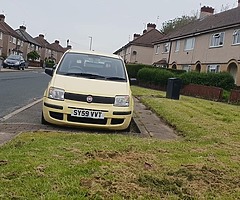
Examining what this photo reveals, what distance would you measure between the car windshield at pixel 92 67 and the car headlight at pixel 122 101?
31.8 inches

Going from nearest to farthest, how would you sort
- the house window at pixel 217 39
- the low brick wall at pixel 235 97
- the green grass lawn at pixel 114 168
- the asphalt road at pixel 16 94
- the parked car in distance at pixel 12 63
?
the green grass lawn at pixel 114 168 < the asphalt road at pixel 16 94 < the low brick wall at pixel 235 97 < the house window at pixel 217 39 < the parked car in distance at pixel 12 63

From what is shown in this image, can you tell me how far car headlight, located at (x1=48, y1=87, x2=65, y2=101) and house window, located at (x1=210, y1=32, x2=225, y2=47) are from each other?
25.1 m

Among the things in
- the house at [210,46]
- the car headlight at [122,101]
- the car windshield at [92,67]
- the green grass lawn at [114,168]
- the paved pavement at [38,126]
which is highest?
the house at [210,46]

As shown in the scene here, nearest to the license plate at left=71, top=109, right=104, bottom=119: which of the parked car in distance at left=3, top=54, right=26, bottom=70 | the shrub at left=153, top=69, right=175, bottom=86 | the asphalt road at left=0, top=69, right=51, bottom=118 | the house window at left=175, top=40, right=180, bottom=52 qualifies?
the asphalt road at left=0, top=69, right=51, bottom=118

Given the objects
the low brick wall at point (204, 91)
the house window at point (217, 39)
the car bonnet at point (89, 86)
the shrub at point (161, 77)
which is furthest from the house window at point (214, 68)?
the car bonnet at point (89, 86)

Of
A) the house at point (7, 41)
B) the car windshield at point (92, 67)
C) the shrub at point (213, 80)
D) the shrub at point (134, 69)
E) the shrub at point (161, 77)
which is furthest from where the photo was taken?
the house at point (7, 41)

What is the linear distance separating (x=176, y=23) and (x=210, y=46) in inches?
1613

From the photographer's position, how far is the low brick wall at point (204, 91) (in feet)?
67.9

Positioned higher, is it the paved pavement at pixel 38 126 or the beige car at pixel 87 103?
the beige car at pixel 87 103

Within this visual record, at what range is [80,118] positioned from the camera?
21.5 feet

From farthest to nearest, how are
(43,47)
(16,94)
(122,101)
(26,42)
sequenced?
(43,47), (26,42), (16,94), (122,101)

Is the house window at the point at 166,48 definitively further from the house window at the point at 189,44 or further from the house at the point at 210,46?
the house window at the point at 189,44

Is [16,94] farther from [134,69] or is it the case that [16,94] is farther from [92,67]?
[134,69]

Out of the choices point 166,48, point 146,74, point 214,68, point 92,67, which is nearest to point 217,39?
point 214,68
